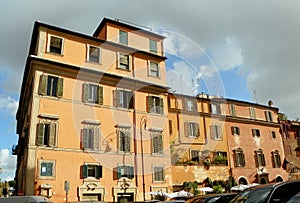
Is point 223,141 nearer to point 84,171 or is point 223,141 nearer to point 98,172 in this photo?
point 98,172

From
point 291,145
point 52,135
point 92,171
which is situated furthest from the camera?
point 291,145

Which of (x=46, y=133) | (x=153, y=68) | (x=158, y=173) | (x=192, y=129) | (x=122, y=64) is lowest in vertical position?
(x=158, y=173)

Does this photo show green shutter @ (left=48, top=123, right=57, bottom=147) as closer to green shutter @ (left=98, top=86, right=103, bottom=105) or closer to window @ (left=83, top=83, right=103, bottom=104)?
window @ (left=83, top=83, right=103, bottom=104)

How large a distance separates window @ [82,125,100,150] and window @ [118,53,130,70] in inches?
243

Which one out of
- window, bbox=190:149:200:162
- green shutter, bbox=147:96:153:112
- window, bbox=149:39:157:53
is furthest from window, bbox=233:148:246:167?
window, bbox=149:39:157:53

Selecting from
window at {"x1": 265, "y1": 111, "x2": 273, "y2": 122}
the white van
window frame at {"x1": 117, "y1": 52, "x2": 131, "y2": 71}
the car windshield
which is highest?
window frame at {"x1": 117, "y1": 52, "x2": 131, "y2": 71}

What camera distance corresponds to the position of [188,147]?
30219 mm

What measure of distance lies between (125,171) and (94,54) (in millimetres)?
9993

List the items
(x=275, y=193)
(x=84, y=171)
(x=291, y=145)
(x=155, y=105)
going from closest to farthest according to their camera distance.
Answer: (x=275, y=193)
(x=84, y=171)
(x=155, y=105)
(x=291, y=145)

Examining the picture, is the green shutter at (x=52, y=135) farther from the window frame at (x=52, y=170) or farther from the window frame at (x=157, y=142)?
the window frame at (x=157, y=142)

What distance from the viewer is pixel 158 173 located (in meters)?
25.3

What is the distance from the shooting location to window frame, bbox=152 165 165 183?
82.1 ft

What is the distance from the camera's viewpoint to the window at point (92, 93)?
23.6 meters

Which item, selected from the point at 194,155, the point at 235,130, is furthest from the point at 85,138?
the point at 235,130
